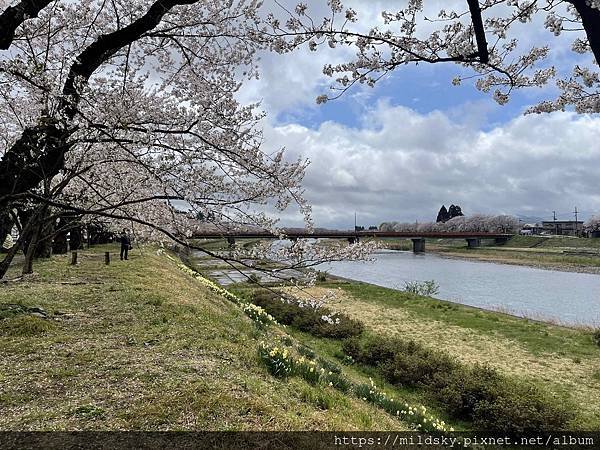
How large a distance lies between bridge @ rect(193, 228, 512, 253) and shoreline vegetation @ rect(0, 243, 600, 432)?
86 centimetres

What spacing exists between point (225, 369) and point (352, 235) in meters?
26.0

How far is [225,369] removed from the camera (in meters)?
5.77

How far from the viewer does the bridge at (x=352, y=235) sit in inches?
227

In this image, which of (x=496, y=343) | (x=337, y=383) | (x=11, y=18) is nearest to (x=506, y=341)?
(x=496, y=343)

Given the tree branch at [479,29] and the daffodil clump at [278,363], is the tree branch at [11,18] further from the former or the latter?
the daffodil clump at [278,363]

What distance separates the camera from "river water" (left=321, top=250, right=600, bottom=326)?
76.4 ft

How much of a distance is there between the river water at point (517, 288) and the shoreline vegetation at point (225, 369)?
5197 mm

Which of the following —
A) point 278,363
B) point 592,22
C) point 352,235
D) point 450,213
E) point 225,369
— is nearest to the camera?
point 592,22

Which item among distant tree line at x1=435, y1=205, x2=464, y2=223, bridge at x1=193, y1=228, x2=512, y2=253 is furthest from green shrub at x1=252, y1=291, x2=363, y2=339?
distant tree line at x1=435, y1=205, x2=464, y2=223

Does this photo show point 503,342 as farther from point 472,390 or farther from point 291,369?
point 291,369

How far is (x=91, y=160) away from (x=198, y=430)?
6219 millimetres

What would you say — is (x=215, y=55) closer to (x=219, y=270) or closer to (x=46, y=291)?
(x=46, y=291)

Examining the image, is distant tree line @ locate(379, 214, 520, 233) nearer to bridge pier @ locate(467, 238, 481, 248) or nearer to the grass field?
bridge pier @ locate(467, 238, 481, 248)

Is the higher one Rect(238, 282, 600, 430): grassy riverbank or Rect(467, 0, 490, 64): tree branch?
Rect(467, 0, 490, 64): tree branch
